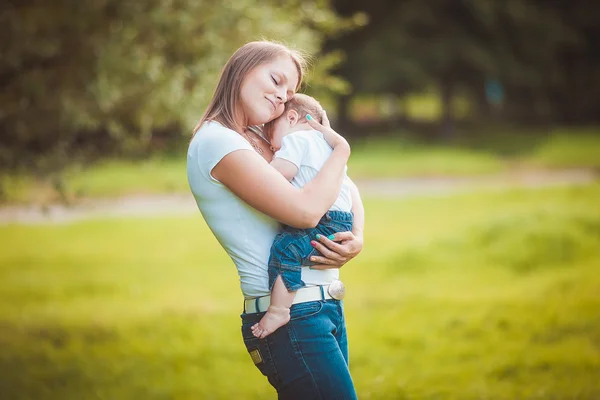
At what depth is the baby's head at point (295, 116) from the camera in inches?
103

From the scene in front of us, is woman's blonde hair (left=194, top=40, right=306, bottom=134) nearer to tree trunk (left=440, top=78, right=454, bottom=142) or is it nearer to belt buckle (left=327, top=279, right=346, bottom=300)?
belt buckle (left=327, top=279, right=346, bottom=300)

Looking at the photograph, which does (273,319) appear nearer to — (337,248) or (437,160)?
(337,248)

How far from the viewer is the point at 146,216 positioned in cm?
1373

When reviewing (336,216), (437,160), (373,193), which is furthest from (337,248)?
(437,160)

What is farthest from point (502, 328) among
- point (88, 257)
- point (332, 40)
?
point (332, 40)

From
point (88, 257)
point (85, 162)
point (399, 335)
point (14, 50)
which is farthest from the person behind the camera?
point (88, 257)

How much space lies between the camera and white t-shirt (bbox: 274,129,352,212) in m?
2.46

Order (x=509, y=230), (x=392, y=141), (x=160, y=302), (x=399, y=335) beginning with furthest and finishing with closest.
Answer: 1. (x=392, y=141)
2. (x=509, y=230)
3. (x=160, y=302)
4. (x=399, y=335)

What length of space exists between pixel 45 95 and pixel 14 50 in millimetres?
495

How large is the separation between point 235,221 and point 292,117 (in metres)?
0.44

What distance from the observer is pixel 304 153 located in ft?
8.11

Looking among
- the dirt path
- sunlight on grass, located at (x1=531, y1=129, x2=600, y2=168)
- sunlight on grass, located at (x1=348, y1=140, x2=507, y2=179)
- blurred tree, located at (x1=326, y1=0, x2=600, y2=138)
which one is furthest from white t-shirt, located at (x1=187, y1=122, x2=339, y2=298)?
blurred tree, located at (x1=326, y1=0, x2=600, y2=138)

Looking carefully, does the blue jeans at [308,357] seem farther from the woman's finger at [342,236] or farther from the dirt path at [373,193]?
the dirt path at [373,193]

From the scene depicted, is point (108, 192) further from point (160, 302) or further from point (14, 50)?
point (14, 50)
